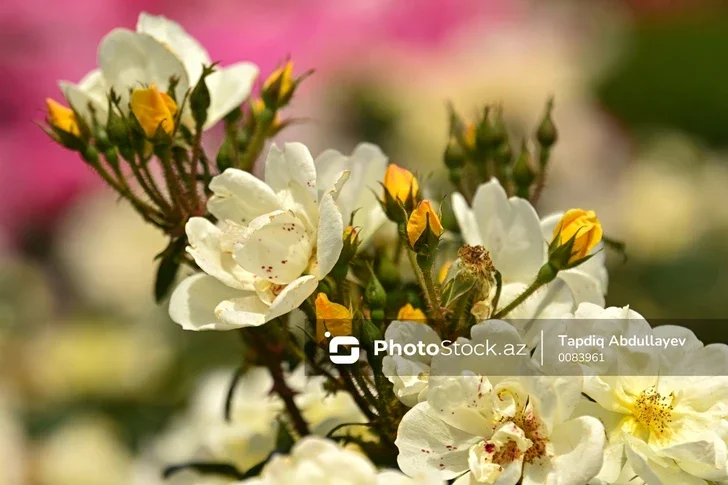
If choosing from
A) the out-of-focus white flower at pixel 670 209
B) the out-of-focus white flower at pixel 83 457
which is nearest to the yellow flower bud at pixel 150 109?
the out-of-focus white flower at pixel 83 457

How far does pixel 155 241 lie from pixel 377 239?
1.00m

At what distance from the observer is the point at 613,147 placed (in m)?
1.81

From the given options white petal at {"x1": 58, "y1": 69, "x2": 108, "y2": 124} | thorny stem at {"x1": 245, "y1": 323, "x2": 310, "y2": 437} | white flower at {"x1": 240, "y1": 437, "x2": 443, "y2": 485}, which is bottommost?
thorny stem at {"x1": 245, "y1": 323, "x2": 310, "y2": 437}

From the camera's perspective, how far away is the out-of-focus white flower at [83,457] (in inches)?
36.7

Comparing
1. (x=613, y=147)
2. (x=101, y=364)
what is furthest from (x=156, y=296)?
(x=613, y=147)

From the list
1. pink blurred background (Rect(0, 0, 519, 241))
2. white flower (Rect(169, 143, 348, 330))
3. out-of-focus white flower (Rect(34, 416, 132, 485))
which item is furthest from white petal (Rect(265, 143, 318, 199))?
pink blurred background (Rect(0, 0, 519, 241))

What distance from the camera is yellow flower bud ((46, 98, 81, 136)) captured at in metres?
0.45

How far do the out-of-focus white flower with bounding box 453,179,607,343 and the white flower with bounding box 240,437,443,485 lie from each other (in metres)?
0.11

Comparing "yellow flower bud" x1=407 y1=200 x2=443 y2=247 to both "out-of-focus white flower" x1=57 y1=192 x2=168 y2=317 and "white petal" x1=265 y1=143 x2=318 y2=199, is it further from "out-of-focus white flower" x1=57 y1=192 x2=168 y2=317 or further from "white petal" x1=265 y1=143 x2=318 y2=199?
"out-of-focus white flower" x1=57 y1=192 x2=168 y2=317

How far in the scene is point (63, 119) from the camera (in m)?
0.45

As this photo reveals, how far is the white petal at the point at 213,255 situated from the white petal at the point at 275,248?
0.01m

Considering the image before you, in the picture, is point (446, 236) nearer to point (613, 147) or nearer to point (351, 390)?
point (351, 390)

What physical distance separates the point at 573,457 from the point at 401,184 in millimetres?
141

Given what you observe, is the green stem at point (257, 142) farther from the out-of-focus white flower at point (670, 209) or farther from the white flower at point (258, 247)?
the out-of-focus white flower at point (670, 209)
